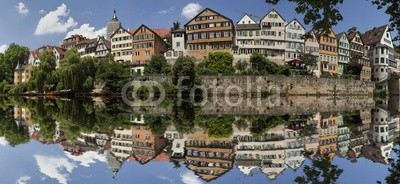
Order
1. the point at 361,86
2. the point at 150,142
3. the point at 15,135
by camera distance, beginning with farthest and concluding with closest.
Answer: the point at 361,86 < the point at 15,135 < the point at 150,142

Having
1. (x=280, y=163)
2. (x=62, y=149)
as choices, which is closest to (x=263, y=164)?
(x=280, y=163)

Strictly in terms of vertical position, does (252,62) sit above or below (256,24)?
below

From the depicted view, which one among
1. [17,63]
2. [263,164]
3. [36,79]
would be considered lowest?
[263,164]

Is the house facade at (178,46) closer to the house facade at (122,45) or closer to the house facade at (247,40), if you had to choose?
the house facade at (247,40)

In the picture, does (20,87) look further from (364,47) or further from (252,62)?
(364,47)

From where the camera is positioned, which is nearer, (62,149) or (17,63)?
(62,149)

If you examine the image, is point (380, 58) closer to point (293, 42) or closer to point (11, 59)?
point (293, 42)

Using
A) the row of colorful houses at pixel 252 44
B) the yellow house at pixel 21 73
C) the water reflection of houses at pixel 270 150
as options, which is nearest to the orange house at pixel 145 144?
the water reflection of houses at pixel 270 150
